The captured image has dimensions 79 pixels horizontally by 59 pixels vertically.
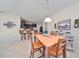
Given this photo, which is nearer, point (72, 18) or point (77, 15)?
point (77, 15)

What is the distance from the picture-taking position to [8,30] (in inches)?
297

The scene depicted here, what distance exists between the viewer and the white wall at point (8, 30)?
7.17 metres

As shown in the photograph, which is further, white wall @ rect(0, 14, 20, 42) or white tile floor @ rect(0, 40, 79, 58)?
white wall @ rect(0, 14, 20, 42)

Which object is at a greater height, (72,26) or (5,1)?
(5,1)

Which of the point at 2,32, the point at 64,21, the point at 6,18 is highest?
the point at 6,18

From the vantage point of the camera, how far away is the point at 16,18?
26.6ft

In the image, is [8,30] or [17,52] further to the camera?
[8,30]

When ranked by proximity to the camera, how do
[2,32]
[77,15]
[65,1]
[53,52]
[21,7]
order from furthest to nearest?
[2,32] → [21,7] → [65,1] → [77,15] → [53,52]

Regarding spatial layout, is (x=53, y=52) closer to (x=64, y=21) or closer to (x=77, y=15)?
(x=77, y=15)

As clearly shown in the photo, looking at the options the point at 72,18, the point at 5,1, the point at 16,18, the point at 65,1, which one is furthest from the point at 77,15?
the point at 16,18

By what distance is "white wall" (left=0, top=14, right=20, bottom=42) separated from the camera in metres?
7.17

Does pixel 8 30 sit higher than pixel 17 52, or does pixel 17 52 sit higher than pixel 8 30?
pixel 8 30

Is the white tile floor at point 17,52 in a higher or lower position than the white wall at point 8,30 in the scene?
lower

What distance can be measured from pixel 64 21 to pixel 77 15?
1.05m
